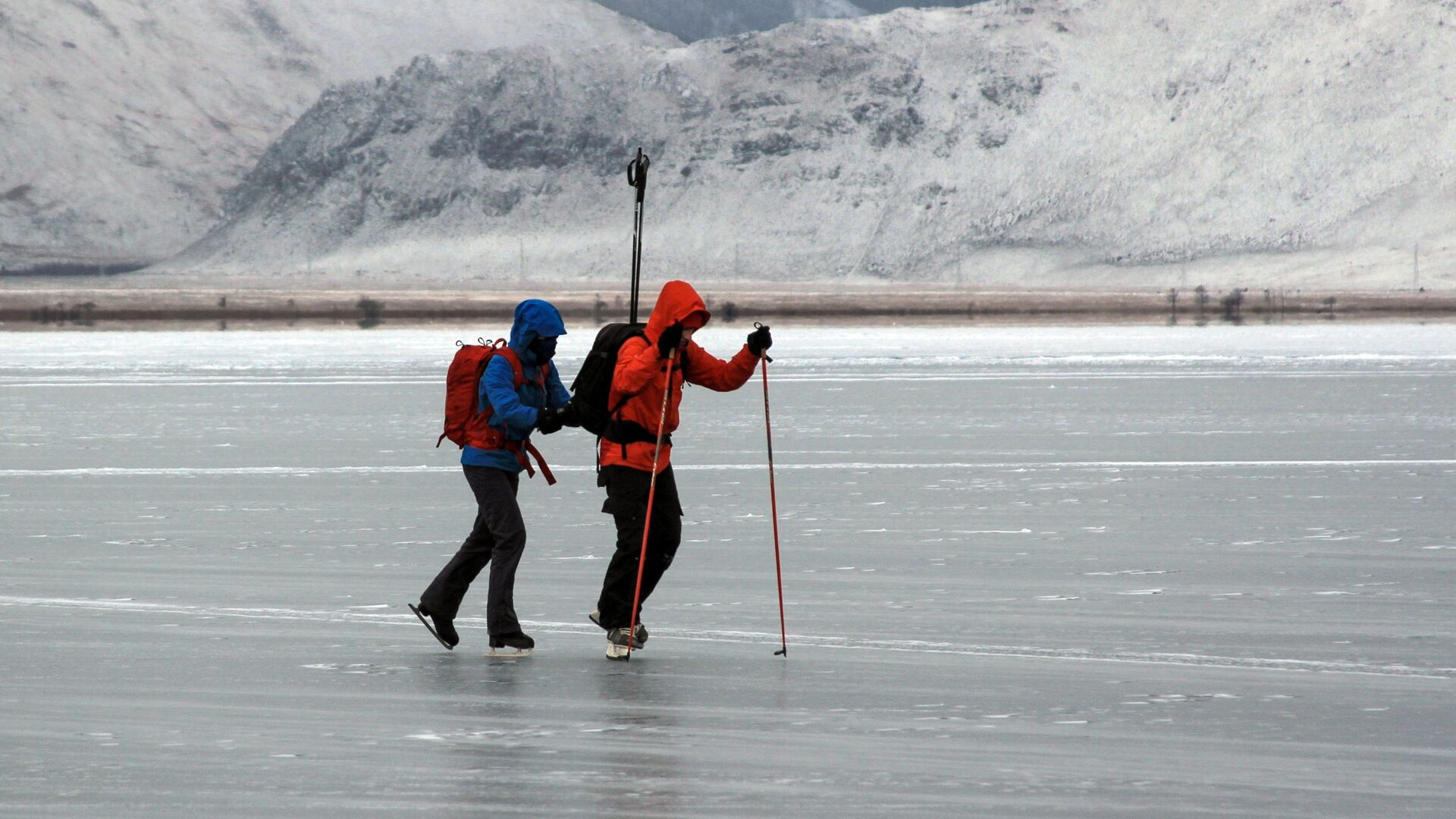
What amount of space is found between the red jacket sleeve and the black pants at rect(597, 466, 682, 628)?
1.15ft

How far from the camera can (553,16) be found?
126 meters

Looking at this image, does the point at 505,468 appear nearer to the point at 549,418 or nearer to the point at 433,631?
the point at 549,418

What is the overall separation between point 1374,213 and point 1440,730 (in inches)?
2863

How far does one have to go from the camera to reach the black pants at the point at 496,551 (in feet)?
23.5

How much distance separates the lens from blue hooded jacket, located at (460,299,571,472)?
6.91m

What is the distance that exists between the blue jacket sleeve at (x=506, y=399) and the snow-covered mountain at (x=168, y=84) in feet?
292

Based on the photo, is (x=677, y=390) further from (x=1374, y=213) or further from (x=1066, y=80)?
(x=1066, y=80)

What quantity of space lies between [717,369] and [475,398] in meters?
0.88

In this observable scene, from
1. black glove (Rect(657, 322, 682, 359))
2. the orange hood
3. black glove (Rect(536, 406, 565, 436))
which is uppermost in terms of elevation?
the orange hood

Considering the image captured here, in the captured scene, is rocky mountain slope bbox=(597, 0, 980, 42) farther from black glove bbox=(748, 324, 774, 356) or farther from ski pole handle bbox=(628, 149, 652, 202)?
black glove bbox=(748, 324, 774, 356)

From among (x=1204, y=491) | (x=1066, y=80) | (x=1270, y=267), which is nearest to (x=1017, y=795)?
(x=1204, y=491)

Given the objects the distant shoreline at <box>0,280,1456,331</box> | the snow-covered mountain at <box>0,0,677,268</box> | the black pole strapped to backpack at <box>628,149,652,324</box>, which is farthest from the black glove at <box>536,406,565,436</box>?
the snow-covered mountain at <box>0,0,677,268</box>

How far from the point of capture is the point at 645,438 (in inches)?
283

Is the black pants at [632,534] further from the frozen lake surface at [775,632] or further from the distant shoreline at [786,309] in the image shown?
the distant shoreline at [786,309]
